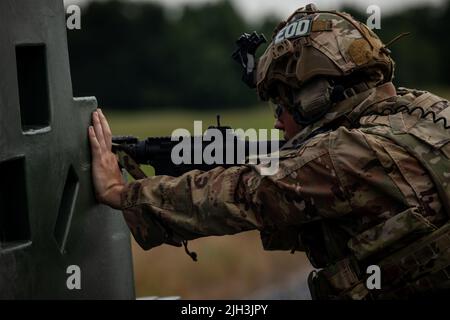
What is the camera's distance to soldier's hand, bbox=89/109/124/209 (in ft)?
16.6

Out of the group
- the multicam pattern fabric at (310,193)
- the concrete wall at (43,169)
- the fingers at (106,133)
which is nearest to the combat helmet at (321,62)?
the multicam pattern fabric at (310,193)

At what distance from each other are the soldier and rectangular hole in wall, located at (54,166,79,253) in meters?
0.17

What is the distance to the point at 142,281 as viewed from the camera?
12.8 meters

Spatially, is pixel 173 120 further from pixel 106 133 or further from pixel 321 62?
pixel 321 62

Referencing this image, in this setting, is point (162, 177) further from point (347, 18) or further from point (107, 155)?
point (347, 18)

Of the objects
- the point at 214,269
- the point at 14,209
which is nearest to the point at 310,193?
the point at 14,209

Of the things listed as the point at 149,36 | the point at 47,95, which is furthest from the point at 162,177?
the point at 149,36

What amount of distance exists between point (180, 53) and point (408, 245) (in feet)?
190

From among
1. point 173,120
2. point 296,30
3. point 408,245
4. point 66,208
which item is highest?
point 296,30

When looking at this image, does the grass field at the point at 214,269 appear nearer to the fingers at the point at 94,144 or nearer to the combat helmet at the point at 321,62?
the fingers at the point at 94,144

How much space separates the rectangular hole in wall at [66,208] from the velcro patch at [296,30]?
1142mm

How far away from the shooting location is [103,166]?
201 inches

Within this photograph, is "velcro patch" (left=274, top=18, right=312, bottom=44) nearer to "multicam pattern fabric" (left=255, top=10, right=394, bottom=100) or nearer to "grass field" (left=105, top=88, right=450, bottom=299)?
"multicam pattern fabric" (left=255, top=10, right=394, bottom=100)

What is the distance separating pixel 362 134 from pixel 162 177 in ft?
3.19
